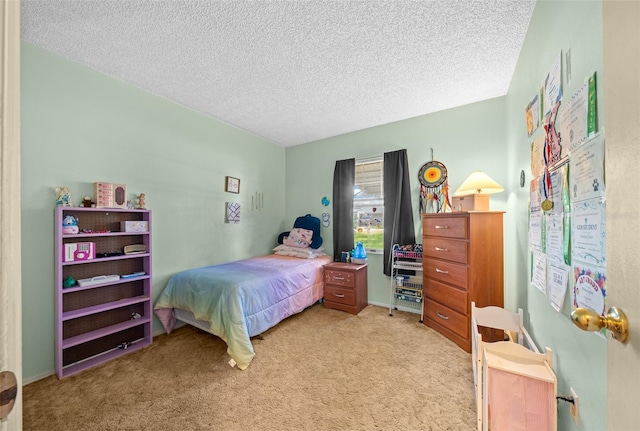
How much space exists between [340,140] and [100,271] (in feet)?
11.0

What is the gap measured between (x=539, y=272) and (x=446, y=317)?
124cm

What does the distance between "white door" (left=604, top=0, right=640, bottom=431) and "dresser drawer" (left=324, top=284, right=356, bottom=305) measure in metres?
2.73

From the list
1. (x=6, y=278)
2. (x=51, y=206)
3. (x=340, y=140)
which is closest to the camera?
(x=6, y=278)

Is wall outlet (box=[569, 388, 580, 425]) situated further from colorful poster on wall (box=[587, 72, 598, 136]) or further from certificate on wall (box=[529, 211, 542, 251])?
colorful poster on wall (box=[587, 72, 598, 136])

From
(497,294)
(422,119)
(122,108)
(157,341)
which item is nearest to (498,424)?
(497,294)

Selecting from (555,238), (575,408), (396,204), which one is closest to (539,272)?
(555,238)

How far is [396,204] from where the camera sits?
338cm

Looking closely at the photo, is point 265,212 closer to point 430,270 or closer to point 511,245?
point 430,270

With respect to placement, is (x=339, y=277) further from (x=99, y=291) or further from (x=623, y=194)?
(x=623, y=194)

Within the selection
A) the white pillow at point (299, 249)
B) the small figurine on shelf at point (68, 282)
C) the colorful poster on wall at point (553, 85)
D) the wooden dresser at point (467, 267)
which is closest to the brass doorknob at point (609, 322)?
the colorful poster on wall at point (553, 85)

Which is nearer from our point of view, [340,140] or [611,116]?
[611,116]

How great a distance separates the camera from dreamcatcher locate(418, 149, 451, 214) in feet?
10.1

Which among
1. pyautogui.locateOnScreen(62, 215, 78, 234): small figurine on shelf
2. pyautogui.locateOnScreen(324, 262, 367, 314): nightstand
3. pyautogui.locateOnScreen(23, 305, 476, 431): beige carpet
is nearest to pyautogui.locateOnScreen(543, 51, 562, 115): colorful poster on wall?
pyautogui.locateOnScreen(23, 305, 476, 431): beige carpet

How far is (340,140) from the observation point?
394 centimetres
